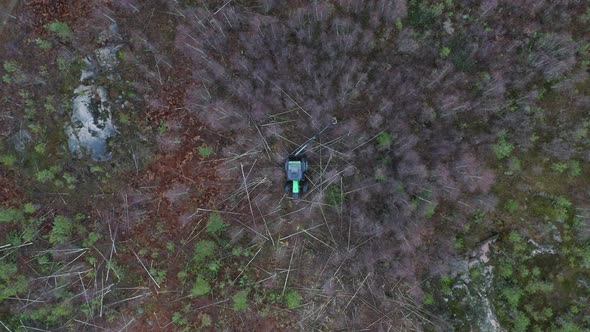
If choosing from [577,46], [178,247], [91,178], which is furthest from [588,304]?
[91,178]

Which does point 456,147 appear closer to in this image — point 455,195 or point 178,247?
point 455,195

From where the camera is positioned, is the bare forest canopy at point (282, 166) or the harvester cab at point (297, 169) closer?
the harvester cab at point (297, 169)

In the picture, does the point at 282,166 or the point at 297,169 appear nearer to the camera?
the point at 297,169

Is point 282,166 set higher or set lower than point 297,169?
lower

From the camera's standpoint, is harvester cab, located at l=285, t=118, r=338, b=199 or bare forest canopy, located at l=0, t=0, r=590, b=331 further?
bare forest canopy, located at l=0, t=0, r=590, b=331
